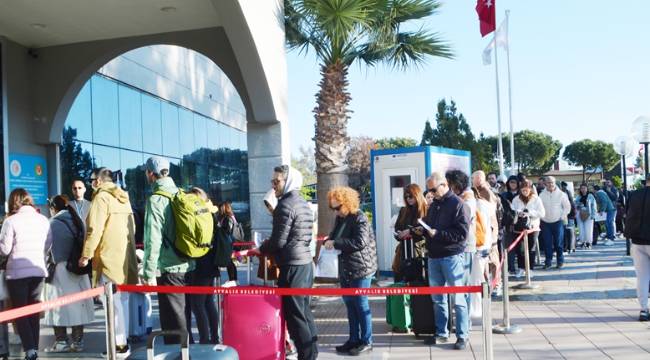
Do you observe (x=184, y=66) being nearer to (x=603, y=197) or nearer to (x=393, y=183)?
(x=393, y=183)

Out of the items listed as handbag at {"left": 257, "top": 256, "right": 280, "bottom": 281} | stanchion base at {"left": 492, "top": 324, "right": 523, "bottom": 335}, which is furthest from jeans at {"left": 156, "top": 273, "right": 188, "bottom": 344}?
stanchion base at {"left": 492, "top": 324, "right": 523, "bottom": 335}

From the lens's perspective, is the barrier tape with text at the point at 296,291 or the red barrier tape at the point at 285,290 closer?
the barrier tape with text at the point at 296,291

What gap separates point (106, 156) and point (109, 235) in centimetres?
765

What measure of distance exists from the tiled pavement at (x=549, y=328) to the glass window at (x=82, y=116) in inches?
188

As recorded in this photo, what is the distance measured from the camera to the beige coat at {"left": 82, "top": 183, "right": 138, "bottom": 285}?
5.63 metres

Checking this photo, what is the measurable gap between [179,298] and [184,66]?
42.1 feet

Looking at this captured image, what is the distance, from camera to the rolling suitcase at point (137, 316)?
6703mm

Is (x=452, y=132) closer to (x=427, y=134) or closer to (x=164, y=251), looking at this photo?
(x=427, y=134)

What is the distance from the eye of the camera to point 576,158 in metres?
89.1

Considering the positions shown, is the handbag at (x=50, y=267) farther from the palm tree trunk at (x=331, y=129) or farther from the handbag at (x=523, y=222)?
the handbag at (x=523, y=222)

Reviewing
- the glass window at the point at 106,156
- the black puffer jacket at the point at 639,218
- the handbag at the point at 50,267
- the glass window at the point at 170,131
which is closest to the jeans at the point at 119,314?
the handbag at the point at 50,267

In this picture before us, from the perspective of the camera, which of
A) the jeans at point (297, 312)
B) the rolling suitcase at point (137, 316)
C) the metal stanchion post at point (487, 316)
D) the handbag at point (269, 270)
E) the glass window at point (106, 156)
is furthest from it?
the glass window at point (106, 156)

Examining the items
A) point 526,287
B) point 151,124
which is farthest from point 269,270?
point 151,124

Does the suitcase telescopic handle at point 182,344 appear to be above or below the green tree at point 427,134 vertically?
below
